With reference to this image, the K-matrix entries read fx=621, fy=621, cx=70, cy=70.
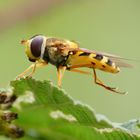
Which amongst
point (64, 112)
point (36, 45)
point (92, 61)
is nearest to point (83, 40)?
point (92, 61)

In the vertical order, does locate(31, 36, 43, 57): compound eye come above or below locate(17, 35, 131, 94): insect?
above

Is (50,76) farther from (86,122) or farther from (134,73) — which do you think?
(86,122)

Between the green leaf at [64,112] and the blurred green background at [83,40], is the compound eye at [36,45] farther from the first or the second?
the green leaf at [64,112]

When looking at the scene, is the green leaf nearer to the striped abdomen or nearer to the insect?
the insect

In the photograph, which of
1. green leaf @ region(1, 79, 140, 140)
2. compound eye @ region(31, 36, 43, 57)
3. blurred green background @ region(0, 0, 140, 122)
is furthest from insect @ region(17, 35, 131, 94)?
green leaf @ region(1, 79, 140, 140)

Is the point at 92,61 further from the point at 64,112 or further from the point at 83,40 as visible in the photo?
the point at 83,40

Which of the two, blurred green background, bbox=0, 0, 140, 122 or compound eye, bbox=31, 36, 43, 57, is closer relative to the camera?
compound eye, bbox=31, 36, 43, 57
